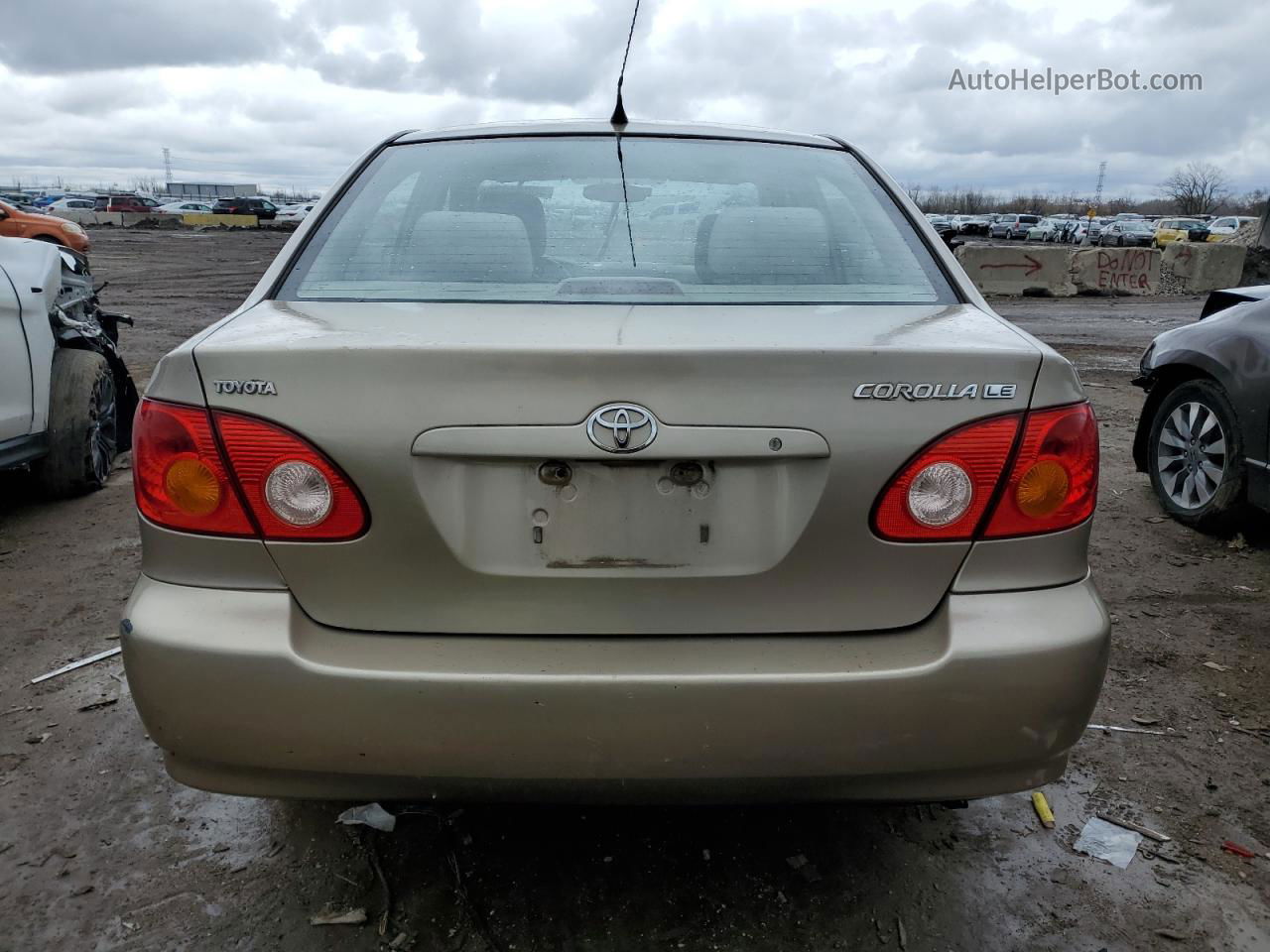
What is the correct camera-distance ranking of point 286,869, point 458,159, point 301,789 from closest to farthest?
1. point 301,789
2. point 286,869
3. point 458,159

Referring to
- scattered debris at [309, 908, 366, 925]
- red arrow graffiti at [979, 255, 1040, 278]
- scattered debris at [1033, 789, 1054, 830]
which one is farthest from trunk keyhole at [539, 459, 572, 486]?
red arrow graffiti at [979, 255, 1040, 278]

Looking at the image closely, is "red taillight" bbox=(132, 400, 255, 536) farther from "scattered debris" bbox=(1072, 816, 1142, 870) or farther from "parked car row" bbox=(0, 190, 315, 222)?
"parked car row" bbox=(0, 190, 315, 222)

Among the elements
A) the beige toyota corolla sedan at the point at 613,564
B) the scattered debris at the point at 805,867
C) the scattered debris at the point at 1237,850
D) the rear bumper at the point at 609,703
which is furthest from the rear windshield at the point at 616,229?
the scattered debris at the point at 1237,850

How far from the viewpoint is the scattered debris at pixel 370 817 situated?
255 cm

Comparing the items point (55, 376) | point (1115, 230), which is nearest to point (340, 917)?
point (55, 376)

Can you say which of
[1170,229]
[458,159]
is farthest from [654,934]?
[1170,229]

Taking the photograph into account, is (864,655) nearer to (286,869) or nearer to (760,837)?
(760,837)

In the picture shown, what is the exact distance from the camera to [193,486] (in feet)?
5.97

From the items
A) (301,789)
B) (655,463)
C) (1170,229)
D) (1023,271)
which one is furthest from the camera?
(1170,229)

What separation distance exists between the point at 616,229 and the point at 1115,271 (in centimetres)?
2086

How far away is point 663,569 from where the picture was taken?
177 centimetres

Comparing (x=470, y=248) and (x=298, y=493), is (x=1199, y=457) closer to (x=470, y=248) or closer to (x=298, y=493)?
(x=470, y=248)

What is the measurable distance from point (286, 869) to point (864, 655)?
148 cm

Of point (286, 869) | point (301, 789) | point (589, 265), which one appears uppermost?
point (589, 265)
